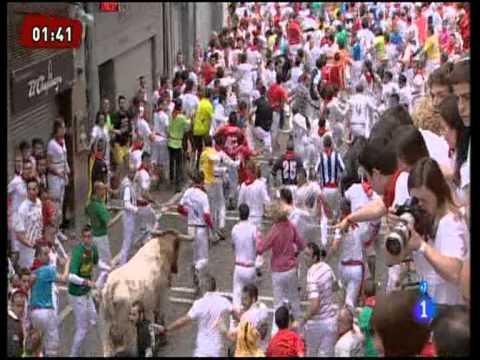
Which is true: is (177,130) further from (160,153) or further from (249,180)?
(249,180)

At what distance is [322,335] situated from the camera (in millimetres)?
12648

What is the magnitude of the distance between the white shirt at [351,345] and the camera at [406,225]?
12.1 ft

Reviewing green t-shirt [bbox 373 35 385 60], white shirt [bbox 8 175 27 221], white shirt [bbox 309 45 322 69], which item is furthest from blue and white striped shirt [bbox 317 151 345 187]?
green t-shirt [bbox 373 35 385 60]

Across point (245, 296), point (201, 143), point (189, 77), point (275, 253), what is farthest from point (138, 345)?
point (189, 77)

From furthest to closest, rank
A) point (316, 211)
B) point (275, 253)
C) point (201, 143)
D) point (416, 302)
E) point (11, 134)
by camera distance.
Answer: point (201, 143) → point (11, 134) → point (316, 211) → point (275, 253) → point (416, 302)

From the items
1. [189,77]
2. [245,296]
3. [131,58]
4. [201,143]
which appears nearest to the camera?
[245,296]

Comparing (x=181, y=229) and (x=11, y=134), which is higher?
(x=11, y=134)

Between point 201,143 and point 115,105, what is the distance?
422 centimetres

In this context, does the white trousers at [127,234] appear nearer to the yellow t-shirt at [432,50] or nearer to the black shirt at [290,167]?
the black shirt at [290,167]

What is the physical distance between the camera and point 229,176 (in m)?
19.2

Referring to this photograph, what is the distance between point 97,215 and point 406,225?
30.8 ft

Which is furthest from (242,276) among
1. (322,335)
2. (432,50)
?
(432,50)

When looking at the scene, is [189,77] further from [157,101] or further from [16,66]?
[16,66]

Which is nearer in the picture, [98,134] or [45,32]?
[45,32]
